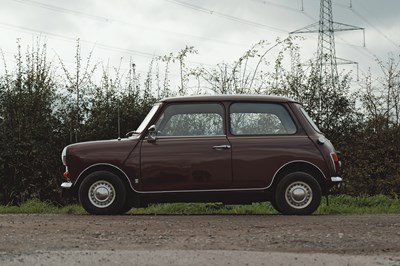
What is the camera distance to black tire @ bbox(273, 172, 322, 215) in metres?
10.4

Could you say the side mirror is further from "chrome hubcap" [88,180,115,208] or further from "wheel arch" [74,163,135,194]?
"chrome hubcap" [88,180,115,208]

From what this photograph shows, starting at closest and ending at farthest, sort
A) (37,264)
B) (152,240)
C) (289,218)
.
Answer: (37,264)
(152,240)
(289,218)

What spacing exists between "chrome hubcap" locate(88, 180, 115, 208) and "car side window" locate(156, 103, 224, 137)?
1.04 m

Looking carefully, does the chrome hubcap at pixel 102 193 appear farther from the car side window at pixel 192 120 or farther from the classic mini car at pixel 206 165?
the car side window at pixel 192 120

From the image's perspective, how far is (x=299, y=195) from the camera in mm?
10445

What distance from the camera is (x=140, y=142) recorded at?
34.4 feet

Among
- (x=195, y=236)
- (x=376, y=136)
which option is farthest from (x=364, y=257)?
(x=376, y=136)

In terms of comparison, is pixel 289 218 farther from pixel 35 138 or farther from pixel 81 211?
pixel 35 138

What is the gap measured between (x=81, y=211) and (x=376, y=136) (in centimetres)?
647

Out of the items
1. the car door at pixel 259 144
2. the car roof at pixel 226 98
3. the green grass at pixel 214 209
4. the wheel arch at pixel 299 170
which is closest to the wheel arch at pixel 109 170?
the green grass at pixel 214 209

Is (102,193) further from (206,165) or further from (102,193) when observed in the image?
(206,165)

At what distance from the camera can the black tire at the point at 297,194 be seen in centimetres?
1035

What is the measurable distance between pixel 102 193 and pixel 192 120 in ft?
5.41

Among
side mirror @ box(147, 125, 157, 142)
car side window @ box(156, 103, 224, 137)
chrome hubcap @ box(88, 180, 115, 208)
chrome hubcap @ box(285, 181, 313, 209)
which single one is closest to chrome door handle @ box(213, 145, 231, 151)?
car side window @ box(156, 103, 224, 137)
